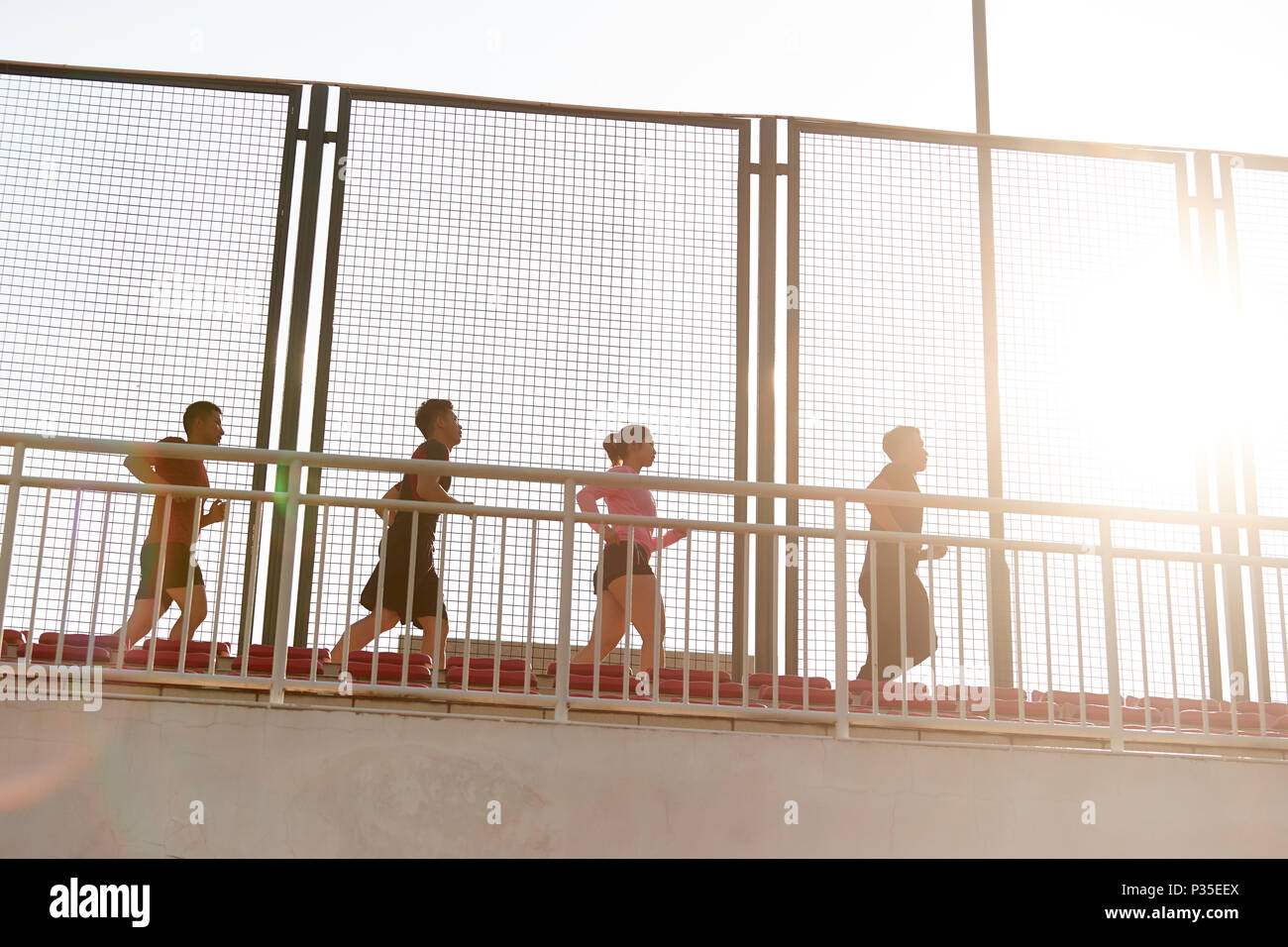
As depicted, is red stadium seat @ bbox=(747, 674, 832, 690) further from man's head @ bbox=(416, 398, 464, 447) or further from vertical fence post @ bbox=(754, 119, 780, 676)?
man's head @ bbox=(416, 398, 464, 447)

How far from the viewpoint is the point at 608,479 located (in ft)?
18.7

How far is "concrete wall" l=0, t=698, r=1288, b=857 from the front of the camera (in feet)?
17.2

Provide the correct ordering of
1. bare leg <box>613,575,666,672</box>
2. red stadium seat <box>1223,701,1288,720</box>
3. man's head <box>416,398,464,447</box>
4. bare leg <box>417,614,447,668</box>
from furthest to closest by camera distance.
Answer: red stadium seat <box>1223,701,1288,720</box> < man's head <box>416,398,464,447</box> < bare leg <box>613,575,666,672</box> < bare leg <box>417,614,447,668</box>

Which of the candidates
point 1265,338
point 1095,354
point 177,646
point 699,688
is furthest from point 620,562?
point 1265,338

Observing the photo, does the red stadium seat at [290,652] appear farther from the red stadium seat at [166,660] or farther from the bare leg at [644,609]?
the bare leg at [644,609]

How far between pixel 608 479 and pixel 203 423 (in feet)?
8.02

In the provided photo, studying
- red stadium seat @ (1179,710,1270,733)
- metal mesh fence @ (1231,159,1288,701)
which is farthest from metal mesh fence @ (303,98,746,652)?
metal mesh fence @ (1231,159,1288,701)

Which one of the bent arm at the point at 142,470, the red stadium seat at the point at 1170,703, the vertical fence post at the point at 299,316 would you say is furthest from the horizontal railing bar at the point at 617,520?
the vertical fence post at the point at 299,316

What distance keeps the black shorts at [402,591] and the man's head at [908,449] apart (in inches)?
92.0

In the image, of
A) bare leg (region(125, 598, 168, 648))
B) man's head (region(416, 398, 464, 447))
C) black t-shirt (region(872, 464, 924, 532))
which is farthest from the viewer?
man's head (region(416, 398, 464, 447))

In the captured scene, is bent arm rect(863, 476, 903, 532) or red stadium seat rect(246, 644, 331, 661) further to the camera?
bent arm rect(863, 476, 903, 532)

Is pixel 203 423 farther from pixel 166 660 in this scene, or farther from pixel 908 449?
pixel 908 449

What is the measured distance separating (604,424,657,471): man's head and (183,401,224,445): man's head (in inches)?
75.3

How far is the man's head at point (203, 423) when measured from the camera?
7.04 meters
